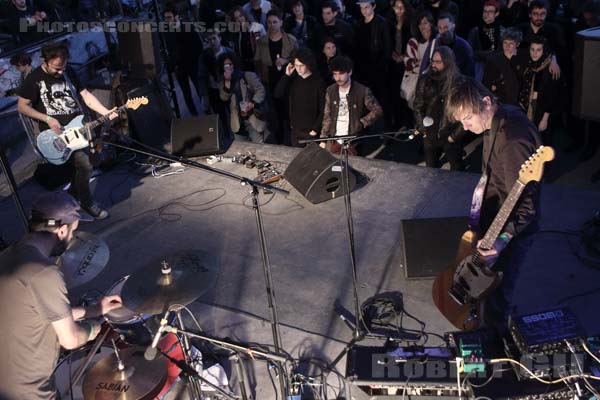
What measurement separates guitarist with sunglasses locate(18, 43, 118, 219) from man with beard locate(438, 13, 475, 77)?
10.5 ft

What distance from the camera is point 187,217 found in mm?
5586

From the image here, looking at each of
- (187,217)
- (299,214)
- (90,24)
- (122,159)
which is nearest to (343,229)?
(299,214)

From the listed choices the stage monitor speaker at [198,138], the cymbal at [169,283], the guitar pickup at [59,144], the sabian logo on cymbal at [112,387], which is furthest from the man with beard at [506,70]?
the sabian logo on cymbal at [112,387]

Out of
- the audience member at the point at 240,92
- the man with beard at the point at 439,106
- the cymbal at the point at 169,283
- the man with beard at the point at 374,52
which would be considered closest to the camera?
the cymbal at the point at 169,283

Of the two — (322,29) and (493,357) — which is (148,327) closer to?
(493,357)

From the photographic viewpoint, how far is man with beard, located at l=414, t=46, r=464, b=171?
522cm

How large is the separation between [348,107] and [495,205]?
2.30m

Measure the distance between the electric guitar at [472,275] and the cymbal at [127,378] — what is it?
1822mm

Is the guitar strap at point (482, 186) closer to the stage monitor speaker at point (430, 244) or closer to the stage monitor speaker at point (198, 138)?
the stage monitor speaker at point (430, 244)

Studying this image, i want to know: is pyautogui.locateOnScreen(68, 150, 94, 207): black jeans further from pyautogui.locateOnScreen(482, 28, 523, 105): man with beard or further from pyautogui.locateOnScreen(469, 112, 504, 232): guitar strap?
pyautogui.locateOnScreen(482, 28, 523, 105): man with beard

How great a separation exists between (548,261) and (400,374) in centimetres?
196

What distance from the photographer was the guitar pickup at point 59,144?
5453mm

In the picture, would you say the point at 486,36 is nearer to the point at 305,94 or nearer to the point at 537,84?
the point at 537,84

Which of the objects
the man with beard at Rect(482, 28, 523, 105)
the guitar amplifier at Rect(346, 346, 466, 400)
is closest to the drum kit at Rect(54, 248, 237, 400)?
the guitar amplifier at Rect(346, 346, 466, 400)
